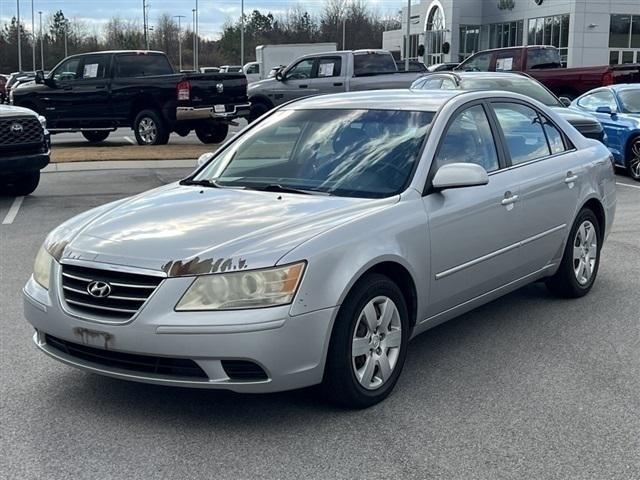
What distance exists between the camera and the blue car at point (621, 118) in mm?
13391

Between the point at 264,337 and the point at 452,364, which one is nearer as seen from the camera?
the point at 264,337

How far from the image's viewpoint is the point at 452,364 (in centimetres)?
501

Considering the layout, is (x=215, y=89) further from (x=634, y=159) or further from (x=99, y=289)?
(x=99, y=289)

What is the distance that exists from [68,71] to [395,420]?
16838 millimetres

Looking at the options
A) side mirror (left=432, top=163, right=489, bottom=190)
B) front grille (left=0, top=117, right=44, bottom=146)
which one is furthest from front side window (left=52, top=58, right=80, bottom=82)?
side mirror (left=432, top=163, right=489, bottom=190)

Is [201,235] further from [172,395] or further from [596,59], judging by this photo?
[596,59]

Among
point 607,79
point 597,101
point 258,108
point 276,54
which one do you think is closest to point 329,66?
point 258,108

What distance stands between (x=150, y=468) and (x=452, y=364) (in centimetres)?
204

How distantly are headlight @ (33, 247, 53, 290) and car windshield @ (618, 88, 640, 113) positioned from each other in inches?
455

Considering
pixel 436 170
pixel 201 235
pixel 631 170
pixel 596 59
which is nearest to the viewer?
pixel 201 235

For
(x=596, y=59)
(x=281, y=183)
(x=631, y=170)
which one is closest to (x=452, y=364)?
(x=281, y=183)

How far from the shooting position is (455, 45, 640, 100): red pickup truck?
2153cm

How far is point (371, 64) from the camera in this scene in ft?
68.1

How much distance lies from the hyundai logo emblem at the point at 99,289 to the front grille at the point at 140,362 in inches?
10.7
